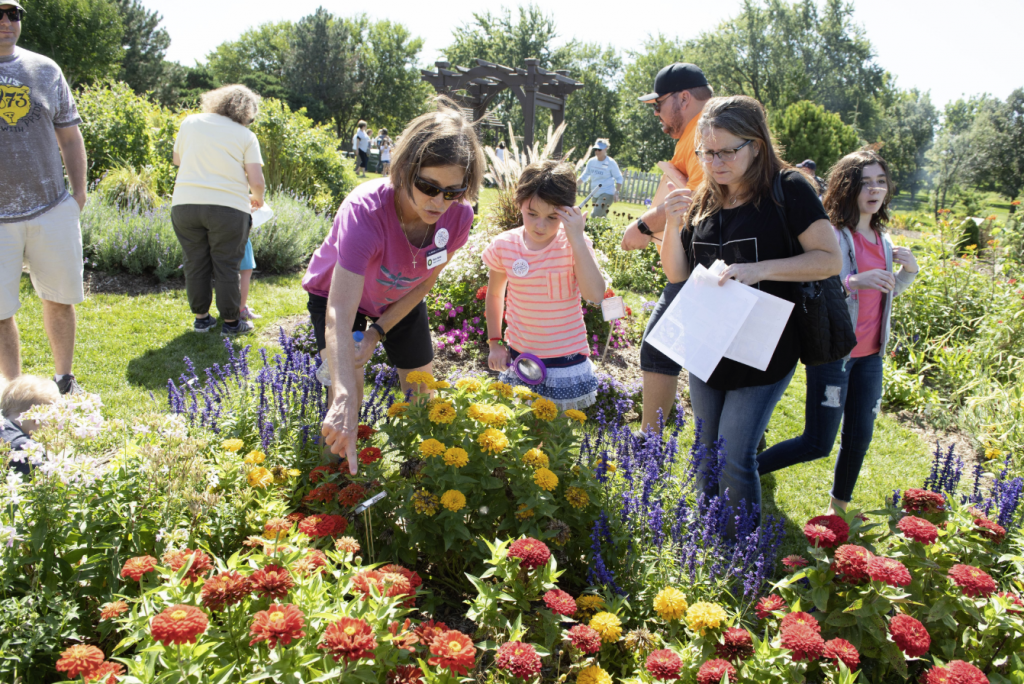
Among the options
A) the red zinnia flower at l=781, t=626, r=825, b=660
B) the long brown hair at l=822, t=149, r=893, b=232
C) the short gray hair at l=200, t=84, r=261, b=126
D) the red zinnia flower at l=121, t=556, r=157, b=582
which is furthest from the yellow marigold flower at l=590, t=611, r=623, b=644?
the short gray hair at l=200, t=84, r=261, b=126

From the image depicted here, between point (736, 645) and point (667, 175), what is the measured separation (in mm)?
2228

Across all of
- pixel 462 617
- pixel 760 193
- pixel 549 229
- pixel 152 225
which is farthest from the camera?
pixel 152 225

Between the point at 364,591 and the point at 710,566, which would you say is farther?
the point at 710,566

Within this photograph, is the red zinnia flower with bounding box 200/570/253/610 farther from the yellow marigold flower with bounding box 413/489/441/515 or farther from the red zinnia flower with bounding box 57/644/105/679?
the yellow marigold flower with bounding box 413/489/441/515

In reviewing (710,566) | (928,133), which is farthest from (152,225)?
(928,133)

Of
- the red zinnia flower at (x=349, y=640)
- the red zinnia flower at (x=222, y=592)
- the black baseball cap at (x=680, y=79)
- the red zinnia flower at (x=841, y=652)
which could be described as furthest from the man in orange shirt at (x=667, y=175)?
the red zinnia flower at (x=222, y=592)

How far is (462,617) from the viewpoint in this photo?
83.4 inches

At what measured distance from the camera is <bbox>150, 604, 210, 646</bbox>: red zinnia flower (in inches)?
44.6

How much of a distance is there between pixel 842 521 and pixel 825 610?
28 cm

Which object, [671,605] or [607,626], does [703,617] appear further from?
[607,626]

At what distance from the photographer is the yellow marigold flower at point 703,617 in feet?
4.84

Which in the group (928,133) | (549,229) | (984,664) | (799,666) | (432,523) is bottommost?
(984,664)

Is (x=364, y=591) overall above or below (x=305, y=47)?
below

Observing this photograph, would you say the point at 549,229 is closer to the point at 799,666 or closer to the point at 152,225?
the point at 799,666
